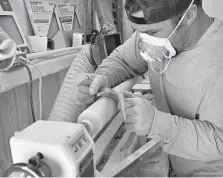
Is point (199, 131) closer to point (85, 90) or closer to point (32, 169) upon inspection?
point (85, 90)

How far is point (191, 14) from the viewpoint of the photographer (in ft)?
3.29

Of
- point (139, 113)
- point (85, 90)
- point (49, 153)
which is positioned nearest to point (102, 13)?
point (85, 90)

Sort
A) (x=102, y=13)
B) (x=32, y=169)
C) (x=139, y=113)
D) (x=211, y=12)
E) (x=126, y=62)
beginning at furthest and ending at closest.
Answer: (x=211, y=12), (x=102, y=13), (x=126, y=62), (x=139, y=113), (x=32, y=169)

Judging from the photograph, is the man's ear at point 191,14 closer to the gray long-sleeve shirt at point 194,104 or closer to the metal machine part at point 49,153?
the gray long-sleeve shirt at point 194,104

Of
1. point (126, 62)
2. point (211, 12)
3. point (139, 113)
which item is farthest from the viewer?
point (211, 12)

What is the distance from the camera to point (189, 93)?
1.01 metres

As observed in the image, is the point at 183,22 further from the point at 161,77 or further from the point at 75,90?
the point at 75,90

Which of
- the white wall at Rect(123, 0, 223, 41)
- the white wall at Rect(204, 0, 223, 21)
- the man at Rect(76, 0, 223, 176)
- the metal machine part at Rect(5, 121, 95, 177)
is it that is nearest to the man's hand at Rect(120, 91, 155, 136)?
the man at Rect(76, 0, 223, 176)

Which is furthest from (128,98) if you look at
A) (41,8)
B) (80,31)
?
(80,31)

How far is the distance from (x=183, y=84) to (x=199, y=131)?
229 mm

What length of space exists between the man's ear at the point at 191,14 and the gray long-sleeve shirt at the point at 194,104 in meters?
0.08

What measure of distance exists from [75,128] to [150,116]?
0.34m

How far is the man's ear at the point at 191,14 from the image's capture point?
99 cm

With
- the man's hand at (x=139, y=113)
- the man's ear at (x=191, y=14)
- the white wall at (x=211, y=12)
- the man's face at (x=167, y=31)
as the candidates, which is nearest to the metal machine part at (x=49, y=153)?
the man's hand at (x=139, y=113)
